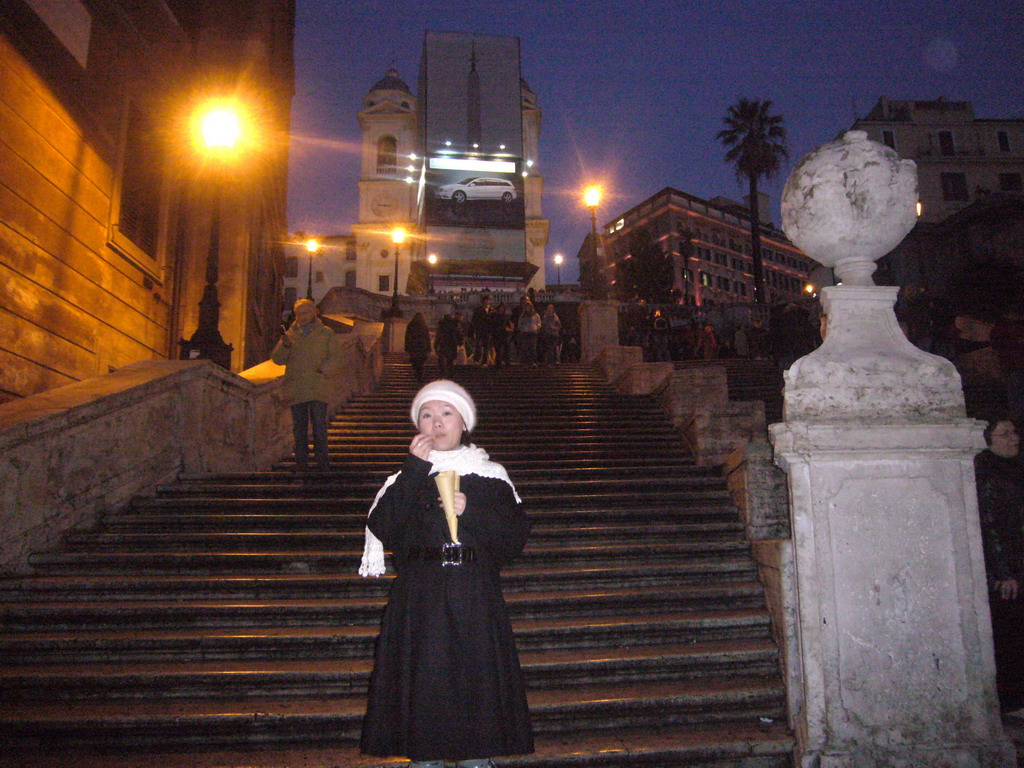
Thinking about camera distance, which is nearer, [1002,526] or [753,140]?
[1002,526]

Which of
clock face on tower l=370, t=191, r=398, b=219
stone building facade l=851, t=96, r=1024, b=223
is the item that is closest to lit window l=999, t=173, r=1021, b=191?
stone building facade l=851, t=96, r=1024, b=223

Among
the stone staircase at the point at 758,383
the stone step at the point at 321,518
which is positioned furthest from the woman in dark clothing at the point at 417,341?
the stone step at the point at 321,518

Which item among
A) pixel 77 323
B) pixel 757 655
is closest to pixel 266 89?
pixel 77 323

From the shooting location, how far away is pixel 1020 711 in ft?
12.8

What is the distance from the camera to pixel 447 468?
261 centimetres

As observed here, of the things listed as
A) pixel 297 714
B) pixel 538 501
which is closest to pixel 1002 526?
pixel 538 501

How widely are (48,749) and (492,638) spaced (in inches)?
109

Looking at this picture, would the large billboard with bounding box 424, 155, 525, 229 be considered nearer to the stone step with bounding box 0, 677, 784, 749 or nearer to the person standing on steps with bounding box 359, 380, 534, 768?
the stone step with bounding box 0, 677, 784, 749

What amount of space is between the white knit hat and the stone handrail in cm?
383

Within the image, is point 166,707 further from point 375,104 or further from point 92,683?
point 375,104

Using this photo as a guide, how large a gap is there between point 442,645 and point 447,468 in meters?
0.67

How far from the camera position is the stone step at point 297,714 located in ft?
11.4

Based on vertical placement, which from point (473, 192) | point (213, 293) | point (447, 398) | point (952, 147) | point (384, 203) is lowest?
point (447, 398)

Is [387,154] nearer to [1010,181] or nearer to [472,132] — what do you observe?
[472,132]
